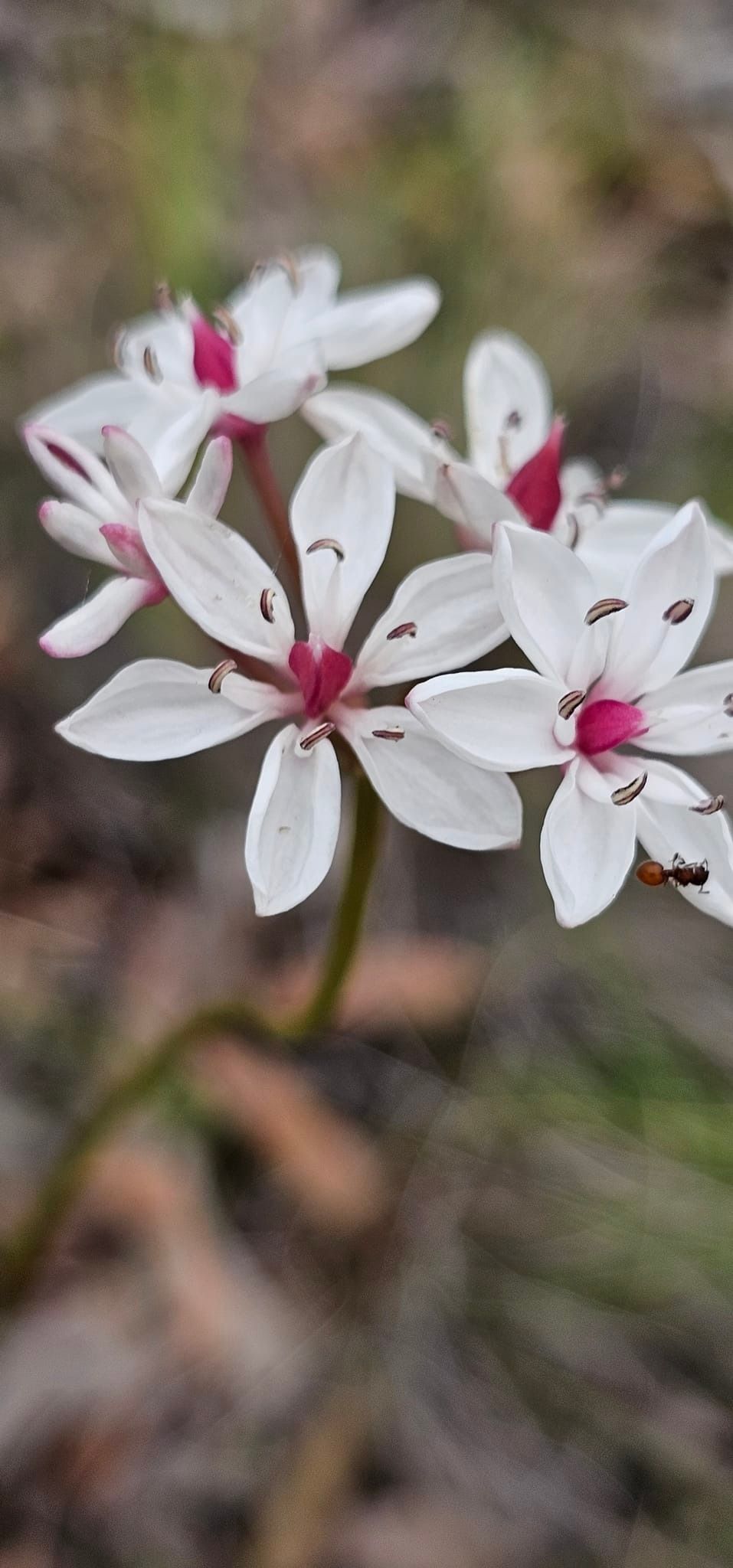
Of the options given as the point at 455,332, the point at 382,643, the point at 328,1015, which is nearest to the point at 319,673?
the point at 382,643

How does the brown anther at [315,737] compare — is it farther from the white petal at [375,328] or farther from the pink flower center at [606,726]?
the white petal at [375,328]

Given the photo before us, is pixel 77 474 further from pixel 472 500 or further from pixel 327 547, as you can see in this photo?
pixel 472 500

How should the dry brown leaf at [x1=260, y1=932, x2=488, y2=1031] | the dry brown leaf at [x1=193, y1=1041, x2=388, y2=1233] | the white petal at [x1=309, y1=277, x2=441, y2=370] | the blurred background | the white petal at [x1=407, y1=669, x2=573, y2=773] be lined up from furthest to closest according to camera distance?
the dry brown leaf at [x1=260, y1=932, x2=488, y2=1031]
the dry brown leaf at [x1=193, y1=1041, x2=388, y2=1233]
the blurred background
the white petal at [x1=309, y1=277, x2=441, y2=370]
the white petal at [x1=407, y1=669, x2=573, y2=773]

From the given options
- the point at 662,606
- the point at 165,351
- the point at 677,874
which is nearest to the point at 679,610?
the point at 662,606

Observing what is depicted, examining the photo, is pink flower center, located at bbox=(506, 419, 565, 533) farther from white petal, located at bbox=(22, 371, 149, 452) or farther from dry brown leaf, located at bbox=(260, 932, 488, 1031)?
dry brown leaf, located at bbox=(260, 932, 488, 1031)

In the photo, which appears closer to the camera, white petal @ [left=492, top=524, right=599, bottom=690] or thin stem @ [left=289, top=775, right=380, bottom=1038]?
white petal @ [left=492, top=524, right=599, bottom=690]

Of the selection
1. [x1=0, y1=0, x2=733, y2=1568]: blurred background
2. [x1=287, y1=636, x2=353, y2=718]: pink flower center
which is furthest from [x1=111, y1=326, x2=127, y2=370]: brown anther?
[x1=0, y1=0, x2=733, y2=1568]: blurred background
